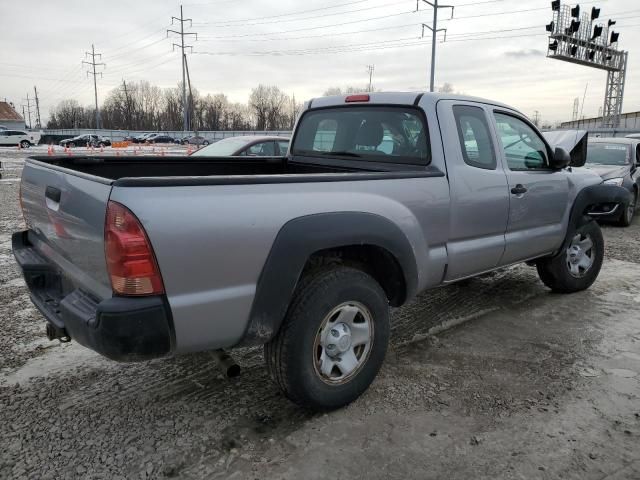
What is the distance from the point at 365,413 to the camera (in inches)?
118

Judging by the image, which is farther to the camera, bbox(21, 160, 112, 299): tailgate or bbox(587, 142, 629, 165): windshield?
→ bbox(587, 142, 629, 165): windshield

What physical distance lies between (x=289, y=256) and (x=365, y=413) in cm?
117

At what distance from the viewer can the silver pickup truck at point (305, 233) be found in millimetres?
2193

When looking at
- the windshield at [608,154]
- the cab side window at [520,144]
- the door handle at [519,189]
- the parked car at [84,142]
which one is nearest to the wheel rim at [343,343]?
the door handle at [519,189]

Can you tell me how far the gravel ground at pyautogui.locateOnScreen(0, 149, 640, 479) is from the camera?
2.52m

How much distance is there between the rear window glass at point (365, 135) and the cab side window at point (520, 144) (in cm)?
89

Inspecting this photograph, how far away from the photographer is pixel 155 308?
2.19 meters

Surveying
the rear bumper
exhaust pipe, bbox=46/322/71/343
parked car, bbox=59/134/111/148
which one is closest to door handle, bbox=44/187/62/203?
the rear bumper

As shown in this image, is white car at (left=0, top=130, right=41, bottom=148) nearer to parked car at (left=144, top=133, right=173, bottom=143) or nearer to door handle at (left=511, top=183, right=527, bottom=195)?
parked car at (left=144, top=133, right=173, bottom=143)

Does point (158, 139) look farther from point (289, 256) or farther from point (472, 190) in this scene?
point (289, 256)

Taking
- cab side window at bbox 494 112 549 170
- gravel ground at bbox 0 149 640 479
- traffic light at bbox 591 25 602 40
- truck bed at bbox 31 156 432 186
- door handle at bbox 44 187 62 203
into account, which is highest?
traffic light at bbox 591 25 602 40

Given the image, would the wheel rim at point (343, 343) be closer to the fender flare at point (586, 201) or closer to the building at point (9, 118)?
the fender flare at point (586, 201)

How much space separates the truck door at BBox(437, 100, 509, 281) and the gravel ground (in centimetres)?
76

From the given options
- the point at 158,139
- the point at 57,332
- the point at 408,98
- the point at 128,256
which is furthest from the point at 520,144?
the point at 158,139
